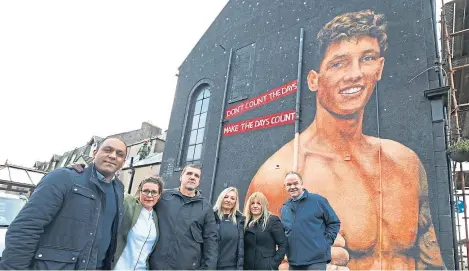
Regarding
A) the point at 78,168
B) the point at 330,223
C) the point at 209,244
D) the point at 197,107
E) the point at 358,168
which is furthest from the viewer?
the point at 197,107

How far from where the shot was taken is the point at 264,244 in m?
3.78

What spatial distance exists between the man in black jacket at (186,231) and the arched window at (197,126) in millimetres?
7773

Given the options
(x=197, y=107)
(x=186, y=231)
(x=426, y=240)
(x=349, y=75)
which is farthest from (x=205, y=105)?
(x=186, y=231)

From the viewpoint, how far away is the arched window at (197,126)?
37.5 ft

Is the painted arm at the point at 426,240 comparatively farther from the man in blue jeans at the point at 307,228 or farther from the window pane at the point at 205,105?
the window pane at the point at 205,105

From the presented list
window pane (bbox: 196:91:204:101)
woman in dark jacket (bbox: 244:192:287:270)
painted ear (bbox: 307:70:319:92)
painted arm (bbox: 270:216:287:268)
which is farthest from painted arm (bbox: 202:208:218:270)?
window pane (bbox: 196:91:204:101)

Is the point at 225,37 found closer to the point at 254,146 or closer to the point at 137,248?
the point at 254,146

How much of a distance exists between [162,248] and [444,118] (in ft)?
20.9

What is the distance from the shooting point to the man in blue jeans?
3.65 m

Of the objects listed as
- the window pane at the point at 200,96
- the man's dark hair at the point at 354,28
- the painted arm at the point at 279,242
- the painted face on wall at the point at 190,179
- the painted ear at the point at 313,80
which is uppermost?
the man's dark hair at the point at 354,28

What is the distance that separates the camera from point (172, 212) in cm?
317

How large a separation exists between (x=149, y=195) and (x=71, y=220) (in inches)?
34.0

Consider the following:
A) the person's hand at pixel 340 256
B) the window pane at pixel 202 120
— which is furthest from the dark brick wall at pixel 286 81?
the person's hand at pixel 340 256

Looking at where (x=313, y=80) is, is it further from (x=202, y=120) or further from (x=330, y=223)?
(x=330, y=223)
